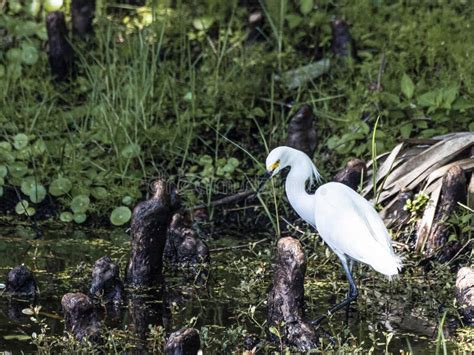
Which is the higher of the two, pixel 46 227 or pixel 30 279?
pixel 30 279

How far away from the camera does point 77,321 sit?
521cm

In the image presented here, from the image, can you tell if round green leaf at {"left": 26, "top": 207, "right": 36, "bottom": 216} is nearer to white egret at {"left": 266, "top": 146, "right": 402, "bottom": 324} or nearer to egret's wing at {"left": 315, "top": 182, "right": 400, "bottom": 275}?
white egret at {"left": 266, "top": 146, "right": 402, "bottom": 324}

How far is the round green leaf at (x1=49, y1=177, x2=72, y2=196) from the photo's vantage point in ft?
26.2

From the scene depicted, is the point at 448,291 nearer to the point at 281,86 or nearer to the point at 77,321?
the point at 77,321

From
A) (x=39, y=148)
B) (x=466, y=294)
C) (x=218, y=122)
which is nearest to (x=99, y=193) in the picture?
(x=39, y=148)

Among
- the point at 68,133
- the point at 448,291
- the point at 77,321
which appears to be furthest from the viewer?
the point at 68,133

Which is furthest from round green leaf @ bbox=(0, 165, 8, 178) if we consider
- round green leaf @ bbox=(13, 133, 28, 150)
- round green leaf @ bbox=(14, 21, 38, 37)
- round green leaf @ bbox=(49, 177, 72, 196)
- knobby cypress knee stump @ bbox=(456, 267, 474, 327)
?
knobby cypress knee stump @ bbox=(456, 267, 474, 327)

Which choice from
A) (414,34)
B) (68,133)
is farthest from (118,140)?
(414,34)

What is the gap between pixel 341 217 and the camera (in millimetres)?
6168

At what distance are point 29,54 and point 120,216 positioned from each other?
2492 mm

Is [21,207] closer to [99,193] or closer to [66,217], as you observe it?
[66,217]

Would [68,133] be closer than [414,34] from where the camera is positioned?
Yes

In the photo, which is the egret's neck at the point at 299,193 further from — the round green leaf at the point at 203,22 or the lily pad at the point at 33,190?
the round green leaf at the point at 203,22

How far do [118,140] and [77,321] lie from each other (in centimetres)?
332
